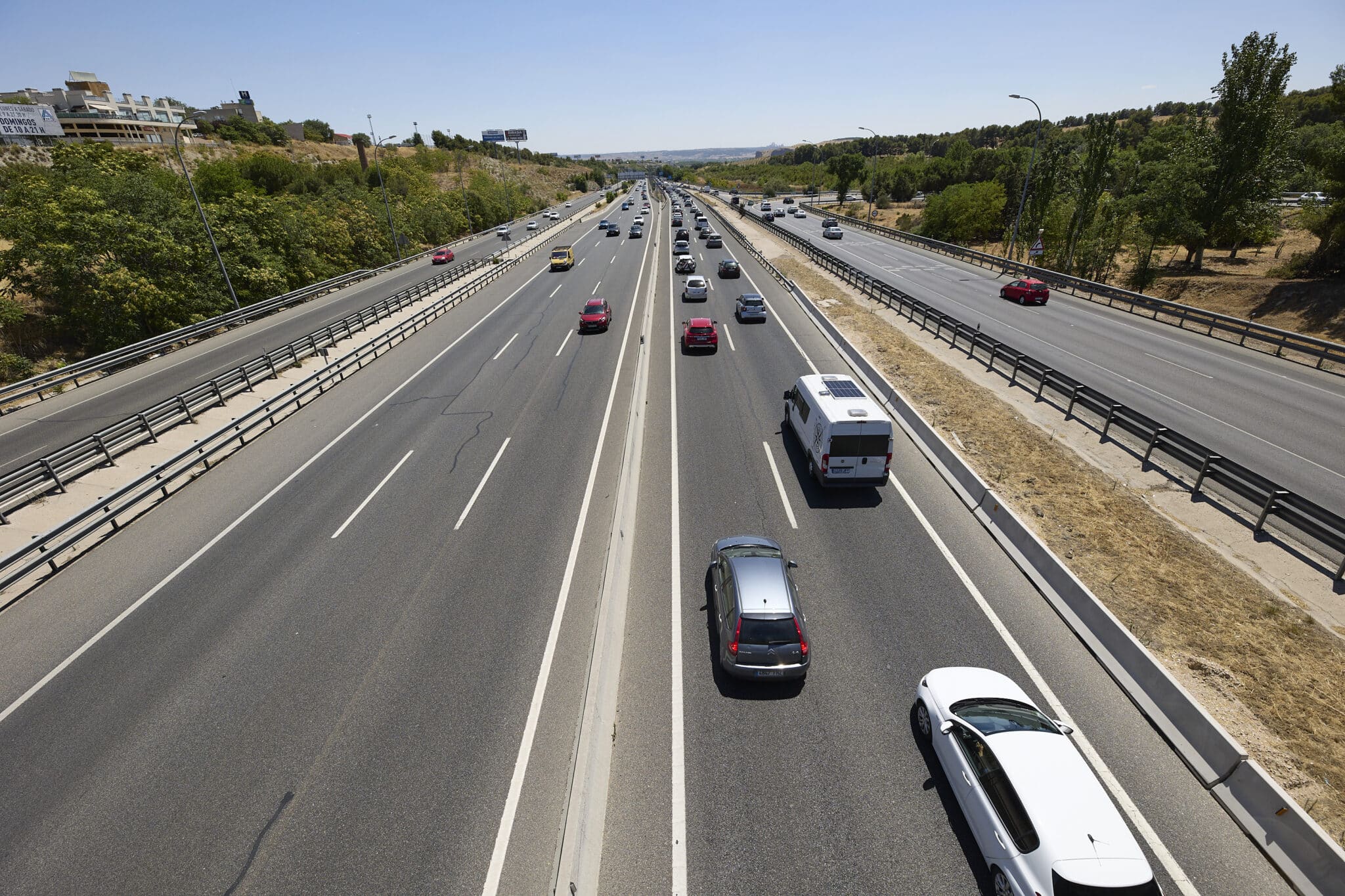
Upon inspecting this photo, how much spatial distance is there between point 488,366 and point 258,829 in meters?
21.4

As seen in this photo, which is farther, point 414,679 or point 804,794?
point 414,679

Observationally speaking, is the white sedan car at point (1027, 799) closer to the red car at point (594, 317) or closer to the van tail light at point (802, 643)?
the van tail light at point (802, 643)

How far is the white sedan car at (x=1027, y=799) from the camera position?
220 inches

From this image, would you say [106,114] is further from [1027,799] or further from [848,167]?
[1027,799]

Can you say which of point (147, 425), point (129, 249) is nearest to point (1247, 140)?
point (147, 425)

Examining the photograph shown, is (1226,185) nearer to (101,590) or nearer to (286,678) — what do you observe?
(286,678)

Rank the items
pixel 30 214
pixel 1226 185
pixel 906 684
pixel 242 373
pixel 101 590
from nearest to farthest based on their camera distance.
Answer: pixel 906 684 < pixel 101 590 < pixel 242 373 < pixel 30 214 < pixel 1226 185

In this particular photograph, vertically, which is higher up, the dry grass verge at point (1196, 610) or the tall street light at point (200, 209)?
the tall street light at point (200, 209)

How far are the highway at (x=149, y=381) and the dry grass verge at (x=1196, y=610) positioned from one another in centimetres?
3080

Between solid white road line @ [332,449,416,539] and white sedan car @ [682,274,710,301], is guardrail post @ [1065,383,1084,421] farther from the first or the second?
white sedan car @ [682,274,710,301]

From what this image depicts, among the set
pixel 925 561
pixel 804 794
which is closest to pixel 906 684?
pixel 804 794

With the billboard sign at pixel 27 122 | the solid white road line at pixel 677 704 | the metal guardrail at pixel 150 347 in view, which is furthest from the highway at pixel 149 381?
the billboard sign at pixel 27 122

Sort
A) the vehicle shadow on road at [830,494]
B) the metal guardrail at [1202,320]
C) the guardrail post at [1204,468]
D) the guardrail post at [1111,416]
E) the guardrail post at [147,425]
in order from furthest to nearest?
the metal guardrail at [1202,320] → the guardrail post at [147,425] → the guardrail post at [1111,416] → the vehicle shadow on road at [830,494] → the guardrail post at [1204,468]

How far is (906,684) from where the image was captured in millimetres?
9219
